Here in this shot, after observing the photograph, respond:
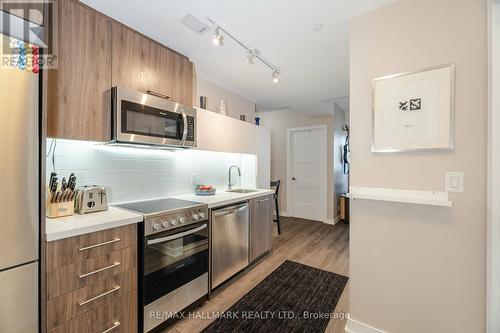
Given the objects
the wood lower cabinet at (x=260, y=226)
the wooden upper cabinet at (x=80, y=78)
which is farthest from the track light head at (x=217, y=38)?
the wood lower cabinet at (x=260, y=226)

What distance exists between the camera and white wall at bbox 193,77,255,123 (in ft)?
9.78

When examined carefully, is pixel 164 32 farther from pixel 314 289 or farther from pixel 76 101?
pixel 314 289

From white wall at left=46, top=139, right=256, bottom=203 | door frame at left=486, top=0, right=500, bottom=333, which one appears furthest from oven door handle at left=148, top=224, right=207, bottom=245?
door frame at left=486, top=0, right=500, bottom=333

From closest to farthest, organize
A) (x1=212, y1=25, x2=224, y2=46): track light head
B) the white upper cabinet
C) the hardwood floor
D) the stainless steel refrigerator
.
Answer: the stainless steel refrigerator, (x1=212, y1=25, x2=224, y2=46): track light head, the hardwood floor, the white upper cabinet

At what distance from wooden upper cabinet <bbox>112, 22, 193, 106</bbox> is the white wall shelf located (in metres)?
1.89

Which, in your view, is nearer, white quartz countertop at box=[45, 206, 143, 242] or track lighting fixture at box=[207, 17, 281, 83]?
white quartz countertop at box=[45, 206, 143, 242]

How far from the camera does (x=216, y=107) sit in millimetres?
3186

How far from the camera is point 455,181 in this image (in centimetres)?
137

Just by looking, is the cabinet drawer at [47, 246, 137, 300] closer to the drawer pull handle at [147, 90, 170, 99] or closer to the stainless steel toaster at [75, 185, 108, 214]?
the stainless steel toaster at [75, 185, 108, 214]

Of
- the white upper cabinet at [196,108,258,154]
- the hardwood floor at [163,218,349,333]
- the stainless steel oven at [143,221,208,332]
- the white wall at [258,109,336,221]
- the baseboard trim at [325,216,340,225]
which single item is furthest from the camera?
the white wall at [258,109,336,221]

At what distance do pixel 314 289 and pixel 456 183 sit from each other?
5.62 ft

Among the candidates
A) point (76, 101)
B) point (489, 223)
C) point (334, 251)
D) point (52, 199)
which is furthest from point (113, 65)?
point (334, 251)

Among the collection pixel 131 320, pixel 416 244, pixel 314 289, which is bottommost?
pixel 314 289

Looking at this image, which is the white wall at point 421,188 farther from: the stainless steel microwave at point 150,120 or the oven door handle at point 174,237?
the stainless steel microwave at point 150,120
